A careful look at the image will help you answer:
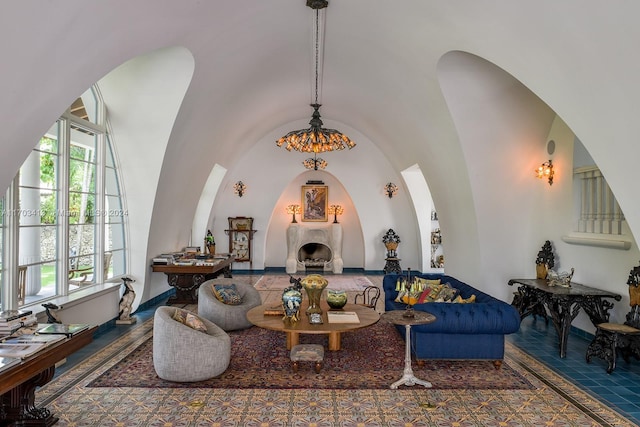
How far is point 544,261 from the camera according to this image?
23.3 feet

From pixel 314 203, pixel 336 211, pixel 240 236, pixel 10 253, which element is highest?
pixel 314 203

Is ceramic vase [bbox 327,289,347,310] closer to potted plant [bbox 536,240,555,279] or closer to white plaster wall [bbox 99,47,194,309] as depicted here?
potted plant [bbox 536,240,555,279]

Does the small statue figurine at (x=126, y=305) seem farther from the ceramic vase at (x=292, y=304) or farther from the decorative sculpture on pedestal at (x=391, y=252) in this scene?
the decorative sculpture on pedestal at (x=391, y=252)

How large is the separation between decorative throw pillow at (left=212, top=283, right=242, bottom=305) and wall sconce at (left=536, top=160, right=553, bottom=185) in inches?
206

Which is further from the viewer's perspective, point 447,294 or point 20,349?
point 447,294

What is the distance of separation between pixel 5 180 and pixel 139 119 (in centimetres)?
345

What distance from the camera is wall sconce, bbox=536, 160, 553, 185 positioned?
7094 mm

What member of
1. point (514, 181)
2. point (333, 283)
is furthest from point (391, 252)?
point (514, 181)

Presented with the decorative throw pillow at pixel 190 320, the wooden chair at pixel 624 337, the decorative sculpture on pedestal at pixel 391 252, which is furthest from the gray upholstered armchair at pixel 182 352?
the decorative sculpture on pedestal at pixel 391 252

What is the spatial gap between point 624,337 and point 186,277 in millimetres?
7126

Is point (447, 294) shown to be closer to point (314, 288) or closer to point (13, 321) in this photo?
point (314, 288)

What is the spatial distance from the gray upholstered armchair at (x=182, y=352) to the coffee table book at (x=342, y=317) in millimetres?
1606

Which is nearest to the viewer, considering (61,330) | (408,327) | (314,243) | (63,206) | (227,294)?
(61,330)

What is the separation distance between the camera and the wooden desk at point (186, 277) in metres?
8.42
